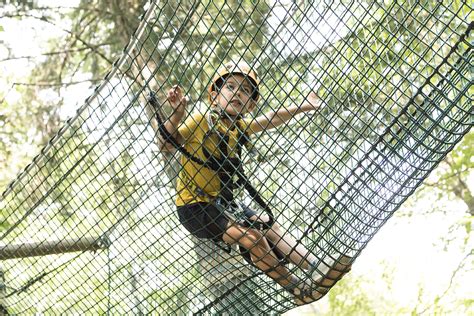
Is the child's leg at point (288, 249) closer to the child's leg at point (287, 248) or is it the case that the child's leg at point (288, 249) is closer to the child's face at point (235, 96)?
the child's leg at point (287, 248)

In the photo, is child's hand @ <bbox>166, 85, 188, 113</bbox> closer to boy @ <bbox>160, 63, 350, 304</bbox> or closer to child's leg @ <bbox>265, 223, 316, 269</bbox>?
boy @ <bbox>160, 63, 350, 304</bbox>

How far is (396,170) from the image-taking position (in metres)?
2.01

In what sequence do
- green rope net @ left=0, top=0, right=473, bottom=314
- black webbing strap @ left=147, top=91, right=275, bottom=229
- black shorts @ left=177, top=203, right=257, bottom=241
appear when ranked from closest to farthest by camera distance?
1. green rope net @ left=0, top=0, right=473, bottom=314
2. black webbing strap @ left=147, top=91, right=275, bottom=229
3. black shorts @ left=177, top=203, right=257, bottom=241

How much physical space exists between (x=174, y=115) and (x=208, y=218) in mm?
305

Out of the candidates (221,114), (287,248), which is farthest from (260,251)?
(221,114)

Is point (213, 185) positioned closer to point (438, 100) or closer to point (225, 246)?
point (225, 246)

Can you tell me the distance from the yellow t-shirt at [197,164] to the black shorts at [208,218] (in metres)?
0.02

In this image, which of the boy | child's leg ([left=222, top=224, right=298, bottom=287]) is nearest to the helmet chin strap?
the boy

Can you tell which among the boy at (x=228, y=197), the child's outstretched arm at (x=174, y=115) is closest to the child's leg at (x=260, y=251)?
the boy at (x=228, y=197)

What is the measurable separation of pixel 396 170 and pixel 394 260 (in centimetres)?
486

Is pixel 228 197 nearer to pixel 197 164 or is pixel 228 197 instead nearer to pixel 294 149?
pixel 197 164

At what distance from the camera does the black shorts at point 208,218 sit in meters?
2.15

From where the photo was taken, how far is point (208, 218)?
217cm

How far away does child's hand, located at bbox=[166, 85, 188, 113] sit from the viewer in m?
2.01
